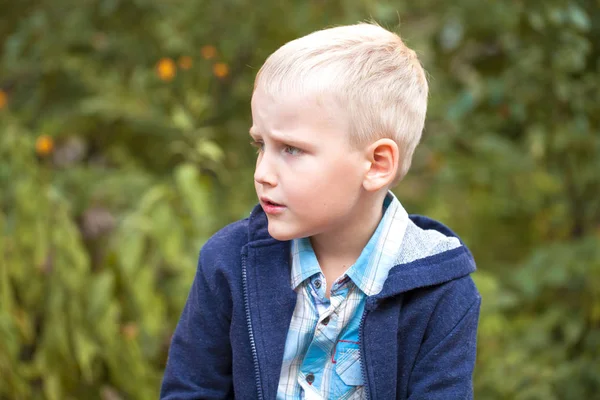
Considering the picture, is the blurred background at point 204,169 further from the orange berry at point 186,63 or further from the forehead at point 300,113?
the forehead at point 300,113

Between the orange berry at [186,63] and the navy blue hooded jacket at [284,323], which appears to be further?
the orange berry at [186,63]

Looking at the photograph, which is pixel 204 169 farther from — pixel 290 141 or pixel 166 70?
pixel 290 141

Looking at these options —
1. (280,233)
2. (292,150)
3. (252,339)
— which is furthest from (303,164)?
(252,339)

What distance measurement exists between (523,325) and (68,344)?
64.4 inches

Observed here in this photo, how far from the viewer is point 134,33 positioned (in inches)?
128

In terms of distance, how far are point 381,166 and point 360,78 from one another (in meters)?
0.17

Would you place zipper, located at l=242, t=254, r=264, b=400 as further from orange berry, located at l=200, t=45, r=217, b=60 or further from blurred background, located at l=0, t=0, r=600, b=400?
orange berry, located at l=200, t=45, r=217, b=60

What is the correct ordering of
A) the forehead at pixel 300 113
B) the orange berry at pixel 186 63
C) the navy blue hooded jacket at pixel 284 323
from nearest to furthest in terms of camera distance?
the forehead at pixel 300 113 → the navy blue hooded jacket at pixel 284 323 → the orange berry at pixel 186 63

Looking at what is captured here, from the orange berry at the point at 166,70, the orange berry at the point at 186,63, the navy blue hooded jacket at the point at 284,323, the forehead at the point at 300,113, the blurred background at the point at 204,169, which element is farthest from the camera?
the orange berry at the point at 186,63


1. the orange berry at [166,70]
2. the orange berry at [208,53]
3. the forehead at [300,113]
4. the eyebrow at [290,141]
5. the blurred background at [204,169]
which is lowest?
the blurred background at [204,169]

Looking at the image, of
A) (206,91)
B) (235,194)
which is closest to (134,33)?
(206,91)

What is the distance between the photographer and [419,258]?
1.48 metres

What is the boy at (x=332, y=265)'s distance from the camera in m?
1.38

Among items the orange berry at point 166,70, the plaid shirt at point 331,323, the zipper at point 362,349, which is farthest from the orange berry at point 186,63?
the zipper at point 362,349
